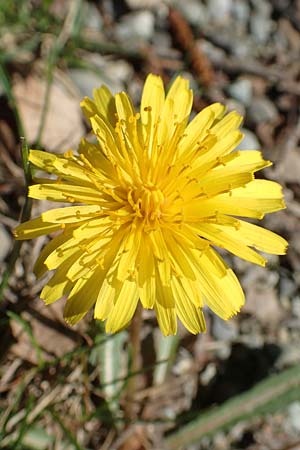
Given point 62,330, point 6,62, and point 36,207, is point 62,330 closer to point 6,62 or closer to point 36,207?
point 36,207

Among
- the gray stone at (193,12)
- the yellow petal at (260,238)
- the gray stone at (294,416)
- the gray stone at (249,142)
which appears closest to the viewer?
the yellow petal at (260,238)

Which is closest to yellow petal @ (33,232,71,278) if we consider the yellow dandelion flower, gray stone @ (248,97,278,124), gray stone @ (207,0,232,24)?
the yellow dandelion flower

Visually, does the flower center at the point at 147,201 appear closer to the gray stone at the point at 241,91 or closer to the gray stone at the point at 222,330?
the gray stone at the point at 222,330

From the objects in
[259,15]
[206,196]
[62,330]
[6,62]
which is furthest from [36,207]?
[259,15]

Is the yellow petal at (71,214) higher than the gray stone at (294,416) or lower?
higher

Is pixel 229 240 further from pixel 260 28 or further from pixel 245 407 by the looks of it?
pixel 260 28

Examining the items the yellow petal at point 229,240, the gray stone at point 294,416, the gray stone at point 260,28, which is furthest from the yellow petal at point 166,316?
the gray stone at point 260,28
